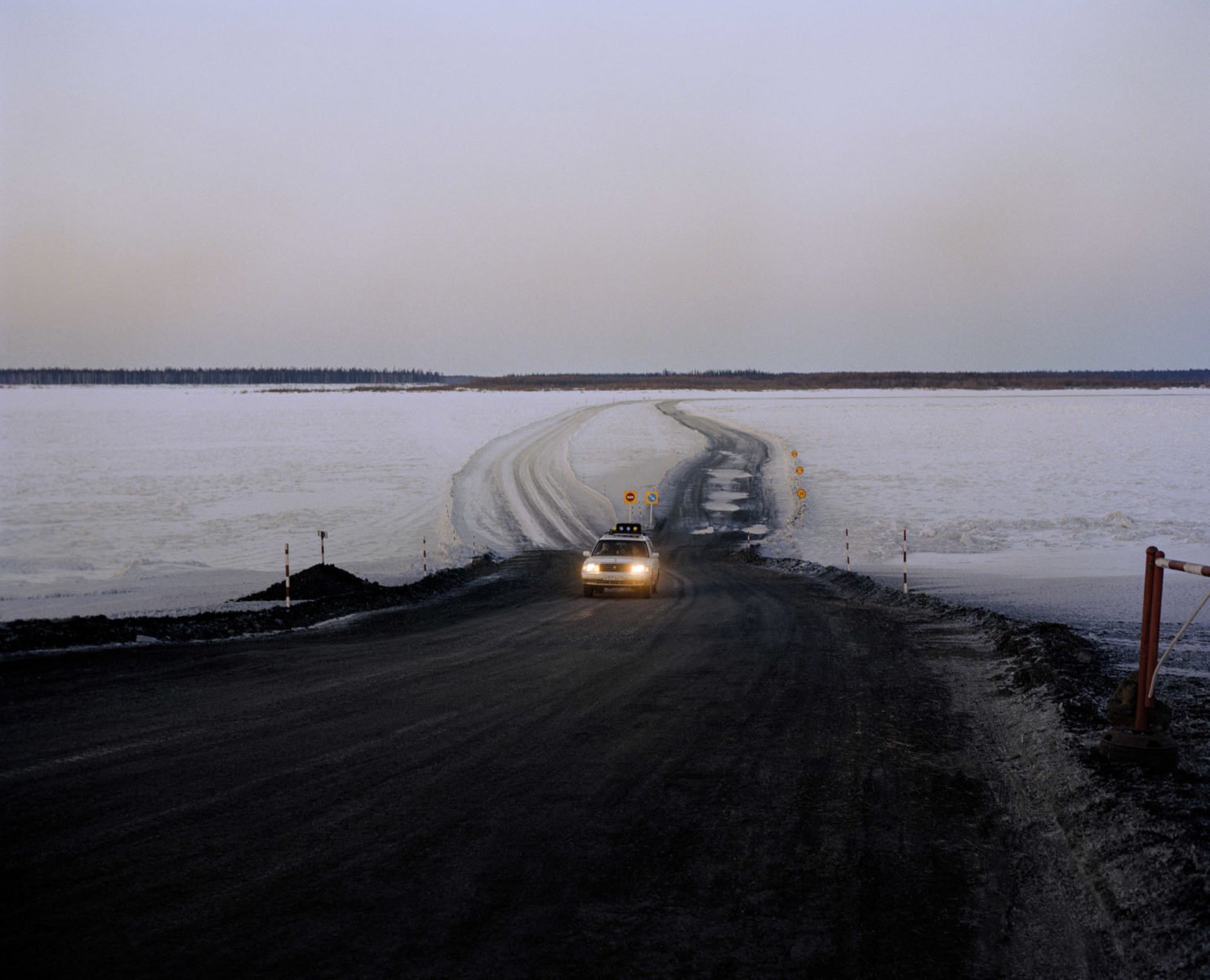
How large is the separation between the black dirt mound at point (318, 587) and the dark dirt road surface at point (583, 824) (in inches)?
312

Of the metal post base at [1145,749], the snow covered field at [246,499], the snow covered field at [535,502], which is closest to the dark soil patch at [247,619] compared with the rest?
the snow covered field at [246,499]

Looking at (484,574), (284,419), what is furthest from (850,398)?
(484,574)

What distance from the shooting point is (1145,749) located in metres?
8.05

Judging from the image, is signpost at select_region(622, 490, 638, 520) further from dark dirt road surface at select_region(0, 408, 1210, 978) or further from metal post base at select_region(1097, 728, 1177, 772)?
metal post base at select_region(1097, 728, 1177, 772)

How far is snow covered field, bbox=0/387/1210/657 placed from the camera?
23.2 m

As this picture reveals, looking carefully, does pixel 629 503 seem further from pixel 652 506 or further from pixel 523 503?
pixel 523 503

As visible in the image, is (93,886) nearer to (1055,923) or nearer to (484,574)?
(1055,923)

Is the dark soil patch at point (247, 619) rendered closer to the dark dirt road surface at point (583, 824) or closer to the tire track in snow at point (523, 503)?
the dark dirt road surface at point (583, 824)

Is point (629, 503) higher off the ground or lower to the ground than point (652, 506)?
higher

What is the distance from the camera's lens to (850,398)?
465 feet

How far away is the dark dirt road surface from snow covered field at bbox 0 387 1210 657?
7.83 metres

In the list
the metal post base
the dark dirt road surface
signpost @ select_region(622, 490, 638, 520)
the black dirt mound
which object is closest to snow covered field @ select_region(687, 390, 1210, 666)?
the metal post base

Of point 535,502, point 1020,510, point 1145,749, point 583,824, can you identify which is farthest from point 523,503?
point 583,824

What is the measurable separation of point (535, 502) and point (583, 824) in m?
34.5
